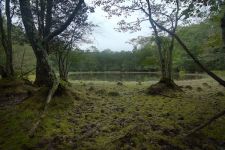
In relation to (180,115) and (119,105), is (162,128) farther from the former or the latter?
(119,105)

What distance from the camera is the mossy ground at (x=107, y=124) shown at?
7352 mm

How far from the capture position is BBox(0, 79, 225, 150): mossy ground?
7.35 m

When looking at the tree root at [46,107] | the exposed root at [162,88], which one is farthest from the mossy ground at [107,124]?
the exposed root at [162,88]

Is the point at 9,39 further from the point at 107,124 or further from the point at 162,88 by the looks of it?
the point at 107,124

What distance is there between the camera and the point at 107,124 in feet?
28.6

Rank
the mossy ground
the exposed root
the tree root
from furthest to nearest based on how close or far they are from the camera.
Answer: the exposed root
the tree root
the mossy ground

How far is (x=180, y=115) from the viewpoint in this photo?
32.6 feet

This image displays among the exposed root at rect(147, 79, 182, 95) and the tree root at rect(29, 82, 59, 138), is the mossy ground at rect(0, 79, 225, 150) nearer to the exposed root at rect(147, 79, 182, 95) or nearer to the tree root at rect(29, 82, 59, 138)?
the tree root at rect(29, 82, 59, 138)

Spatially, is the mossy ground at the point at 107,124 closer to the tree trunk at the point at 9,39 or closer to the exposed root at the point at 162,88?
the exposed root at the point at 162,88

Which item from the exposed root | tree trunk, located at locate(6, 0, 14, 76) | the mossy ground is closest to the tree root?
the mossy ground

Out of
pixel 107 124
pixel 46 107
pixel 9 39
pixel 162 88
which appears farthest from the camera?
pixel 9 39

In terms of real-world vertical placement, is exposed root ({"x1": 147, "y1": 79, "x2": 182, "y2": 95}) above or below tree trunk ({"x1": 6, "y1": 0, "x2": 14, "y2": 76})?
below

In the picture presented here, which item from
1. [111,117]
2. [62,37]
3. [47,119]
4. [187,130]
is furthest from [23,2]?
[62,37]

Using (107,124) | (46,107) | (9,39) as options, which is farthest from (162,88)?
(9,39)
